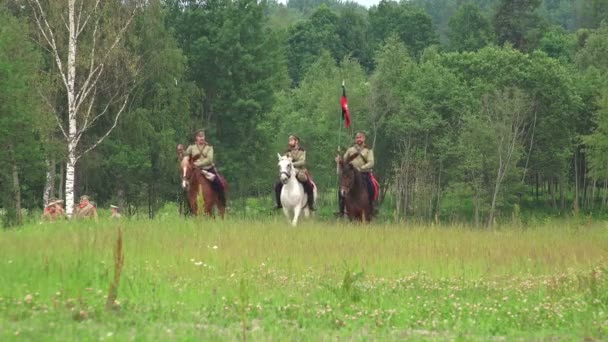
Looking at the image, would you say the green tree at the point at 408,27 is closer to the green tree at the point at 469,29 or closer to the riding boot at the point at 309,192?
the green tree at the point at 469,29

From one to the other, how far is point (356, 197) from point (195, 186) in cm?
402

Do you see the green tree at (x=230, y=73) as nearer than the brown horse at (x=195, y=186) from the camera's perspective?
No

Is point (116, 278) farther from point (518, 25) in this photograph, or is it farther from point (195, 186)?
point (518, 25)

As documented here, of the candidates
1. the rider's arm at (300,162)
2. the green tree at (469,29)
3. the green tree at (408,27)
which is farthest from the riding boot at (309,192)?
the green tree at (408,27)

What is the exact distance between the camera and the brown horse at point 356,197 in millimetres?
25797

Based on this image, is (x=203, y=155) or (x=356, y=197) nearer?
(x=356, y=197)

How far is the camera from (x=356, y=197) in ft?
86.4

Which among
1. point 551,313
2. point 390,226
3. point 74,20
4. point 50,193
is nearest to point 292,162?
point 390,226

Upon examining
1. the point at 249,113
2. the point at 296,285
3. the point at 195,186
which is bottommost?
the point at 296,285

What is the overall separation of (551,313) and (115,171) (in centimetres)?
4378

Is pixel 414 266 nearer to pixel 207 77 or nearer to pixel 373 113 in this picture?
pixel 207 77

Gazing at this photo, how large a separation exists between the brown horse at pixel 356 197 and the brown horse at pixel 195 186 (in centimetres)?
320

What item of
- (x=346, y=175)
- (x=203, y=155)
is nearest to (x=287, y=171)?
(x=346, y=175)

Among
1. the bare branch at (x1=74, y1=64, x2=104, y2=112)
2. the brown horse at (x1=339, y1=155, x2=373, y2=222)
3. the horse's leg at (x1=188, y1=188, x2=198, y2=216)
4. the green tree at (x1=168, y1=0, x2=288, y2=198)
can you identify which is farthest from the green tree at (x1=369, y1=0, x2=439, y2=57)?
the horse's leg at (x1=188, y1=188, x2=198, y2=216)
